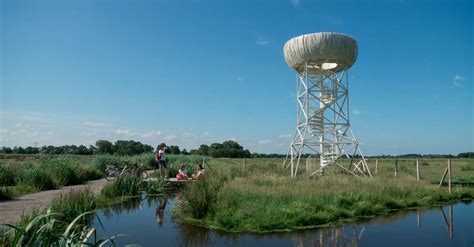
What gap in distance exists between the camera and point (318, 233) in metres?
8.34

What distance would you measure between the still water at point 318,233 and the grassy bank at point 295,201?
1.62 feet

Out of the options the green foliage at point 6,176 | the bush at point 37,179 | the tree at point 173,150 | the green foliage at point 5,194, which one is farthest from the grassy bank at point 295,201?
the tree at point 173,150

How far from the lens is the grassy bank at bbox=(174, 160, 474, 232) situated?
29.8 ft

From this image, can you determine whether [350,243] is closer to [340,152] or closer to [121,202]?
[121,202]

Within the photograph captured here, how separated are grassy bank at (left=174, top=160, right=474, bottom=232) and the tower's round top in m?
7.03

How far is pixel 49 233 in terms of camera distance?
3.91m

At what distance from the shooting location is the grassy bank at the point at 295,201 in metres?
9.09

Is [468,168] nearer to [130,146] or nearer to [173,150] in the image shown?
[173,150]

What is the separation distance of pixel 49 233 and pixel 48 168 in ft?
48.2

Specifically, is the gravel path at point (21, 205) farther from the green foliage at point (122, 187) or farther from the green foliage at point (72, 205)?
the green foliage at point (122, 187)

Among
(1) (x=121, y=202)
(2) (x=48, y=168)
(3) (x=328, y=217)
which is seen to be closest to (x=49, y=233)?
(3) (x=328, y=217)

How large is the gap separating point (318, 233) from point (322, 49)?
12.1m

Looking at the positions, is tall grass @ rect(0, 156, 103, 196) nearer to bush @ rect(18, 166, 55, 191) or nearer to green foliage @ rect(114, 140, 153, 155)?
bush @ rect(18, 166, 55, 191)

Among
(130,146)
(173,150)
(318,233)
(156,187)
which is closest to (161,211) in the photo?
(156,187)
